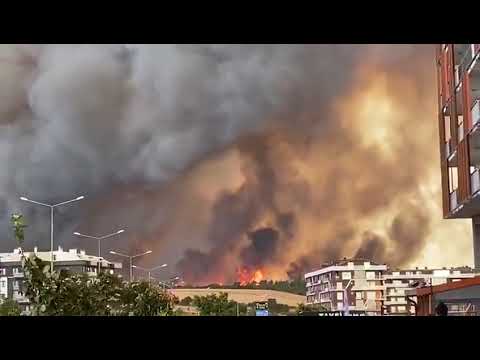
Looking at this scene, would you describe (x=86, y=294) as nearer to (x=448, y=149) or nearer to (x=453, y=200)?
(x=453, y=200)

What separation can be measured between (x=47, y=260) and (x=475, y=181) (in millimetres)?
5829

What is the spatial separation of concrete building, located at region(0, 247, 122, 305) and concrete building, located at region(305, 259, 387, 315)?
2366 millimetres

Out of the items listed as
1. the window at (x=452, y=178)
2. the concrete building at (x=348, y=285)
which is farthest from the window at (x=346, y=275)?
the window at (x=452, y=178)

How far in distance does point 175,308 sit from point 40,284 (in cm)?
219

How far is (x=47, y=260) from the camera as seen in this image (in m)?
6.57

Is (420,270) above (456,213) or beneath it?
beneath

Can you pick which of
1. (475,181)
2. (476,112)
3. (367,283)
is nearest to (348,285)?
(367,283)

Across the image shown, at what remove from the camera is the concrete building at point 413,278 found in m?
8.88

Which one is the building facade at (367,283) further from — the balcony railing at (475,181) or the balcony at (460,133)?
the balcony at (460,133)

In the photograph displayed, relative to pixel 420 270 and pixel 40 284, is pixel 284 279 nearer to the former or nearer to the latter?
pixel 420 270

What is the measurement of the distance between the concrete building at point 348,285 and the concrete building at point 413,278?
4.3 inches

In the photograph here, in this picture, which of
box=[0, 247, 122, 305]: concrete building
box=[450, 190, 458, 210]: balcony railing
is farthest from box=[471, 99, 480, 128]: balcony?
box=[0, 247, 122, 305]: concrete building
